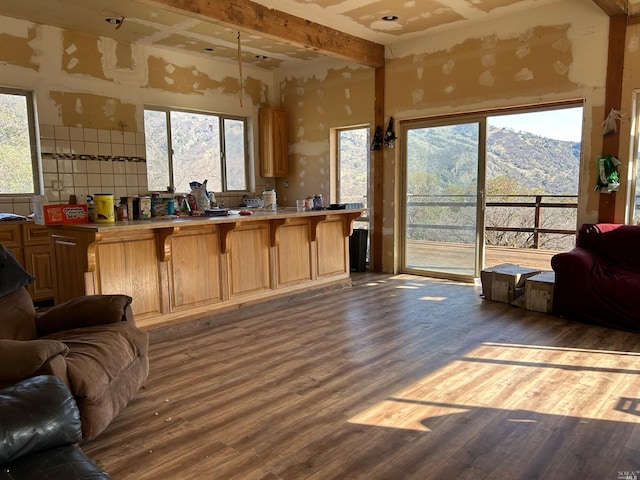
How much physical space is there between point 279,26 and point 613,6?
3184 mm

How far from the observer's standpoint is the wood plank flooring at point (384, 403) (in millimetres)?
2037

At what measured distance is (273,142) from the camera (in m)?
7.20

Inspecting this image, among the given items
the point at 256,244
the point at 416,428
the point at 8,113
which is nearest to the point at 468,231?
the point at 256,244

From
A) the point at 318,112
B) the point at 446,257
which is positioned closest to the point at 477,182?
the point at 446,257

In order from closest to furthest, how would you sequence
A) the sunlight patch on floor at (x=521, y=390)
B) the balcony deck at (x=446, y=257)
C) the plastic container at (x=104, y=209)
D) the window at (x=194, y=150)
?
the sunlight patch on floor at (x=521, y=390)
the plastic container at (x=104, y=209)
the balcony deck at (x=446, y=257)
the window at (x=194, y=150)

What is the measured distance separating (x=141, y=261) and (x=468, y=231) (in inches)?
154

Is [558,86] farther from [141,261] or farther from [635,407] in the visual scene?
[141,261]

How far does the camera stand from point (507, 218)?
8273mm

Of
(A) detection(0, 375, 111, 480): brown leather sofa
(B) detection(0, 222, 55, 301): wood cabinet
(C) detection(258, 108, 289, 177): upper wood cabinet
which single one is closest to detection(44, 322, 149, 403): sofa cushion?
(A) detection(0, 375, 111, 480): brown leather sofa

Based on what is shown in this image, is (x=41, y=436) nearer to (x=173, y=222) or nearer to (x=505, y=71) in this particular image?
(x=173, y=222)

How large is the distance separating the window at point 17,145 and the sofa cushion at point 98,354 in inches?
130

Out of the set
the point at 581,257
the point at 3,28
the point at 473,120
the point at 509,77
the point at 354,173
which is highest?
the point at 3,28

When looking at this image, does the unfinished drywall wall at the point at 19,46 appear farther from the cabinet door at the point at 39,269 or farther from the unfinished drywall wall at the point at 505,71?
the unfinished drywall wall at the point at 505,71

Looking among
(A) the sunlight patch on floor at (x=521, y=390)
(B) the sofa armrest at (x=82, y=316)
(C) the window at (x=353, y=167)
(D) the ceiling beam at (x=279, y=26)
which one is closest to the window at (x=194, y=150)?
(C) the window at (x=353, y=167)
